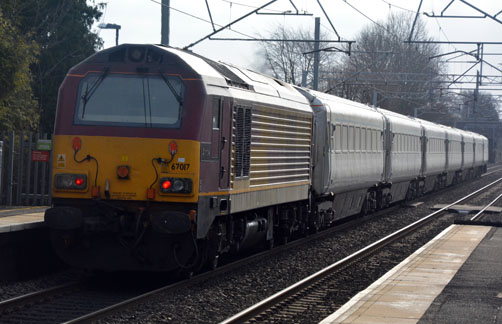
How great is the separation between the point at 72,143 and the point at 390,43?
6320cm

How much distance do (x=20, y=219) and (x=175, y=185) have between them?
3830 millimetres

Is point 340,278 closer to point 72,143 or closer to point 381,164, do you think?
point 72,143

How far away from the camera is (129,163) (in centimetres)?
1165

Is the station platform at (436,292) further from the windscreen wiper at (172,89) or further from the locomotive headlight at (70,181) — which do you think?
the locomotive headlight at (70,181)

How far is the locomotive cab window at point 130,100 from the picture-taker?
1173 cm

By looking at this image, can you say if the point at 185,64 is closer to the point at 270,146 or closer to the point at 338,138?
the point at 270,146

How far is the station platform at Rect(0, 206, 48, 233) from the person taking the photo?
12250 millimetres

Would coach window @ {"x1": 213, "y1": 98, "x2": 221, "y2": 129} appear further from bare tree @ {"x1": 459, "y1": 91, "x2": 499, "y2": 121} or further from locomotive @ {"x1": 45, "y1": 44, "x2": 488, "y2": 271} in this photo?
bare tree @ {"x1": 459, "y1": 91, "x2": 499, "y2": 121}

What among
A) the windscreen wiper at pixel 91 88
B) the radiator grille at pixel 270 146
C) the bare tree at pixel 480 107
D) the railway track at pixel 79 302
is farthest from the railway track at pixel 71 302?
the bare tree at pixel 480 107

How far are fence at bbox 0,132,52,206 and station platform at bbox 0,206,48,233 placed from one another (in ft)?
4.75

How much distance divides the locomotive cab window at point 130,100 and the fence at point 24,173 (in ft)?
21.4

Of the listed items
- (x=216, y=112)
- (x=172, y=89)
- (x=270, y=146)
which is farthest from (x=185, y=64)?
(x=270, y=146)

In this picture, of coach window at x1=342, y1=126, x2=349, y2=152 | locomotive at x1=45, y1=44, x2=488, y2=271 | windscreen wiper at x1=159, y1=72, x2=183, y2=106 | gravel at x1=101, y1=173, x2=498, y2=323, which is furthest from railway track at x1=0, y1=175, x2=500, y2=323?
coach window at x1=342, y1=126, x2=349, y2=152

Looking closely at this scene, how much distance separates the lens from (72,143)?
11.8 metres
